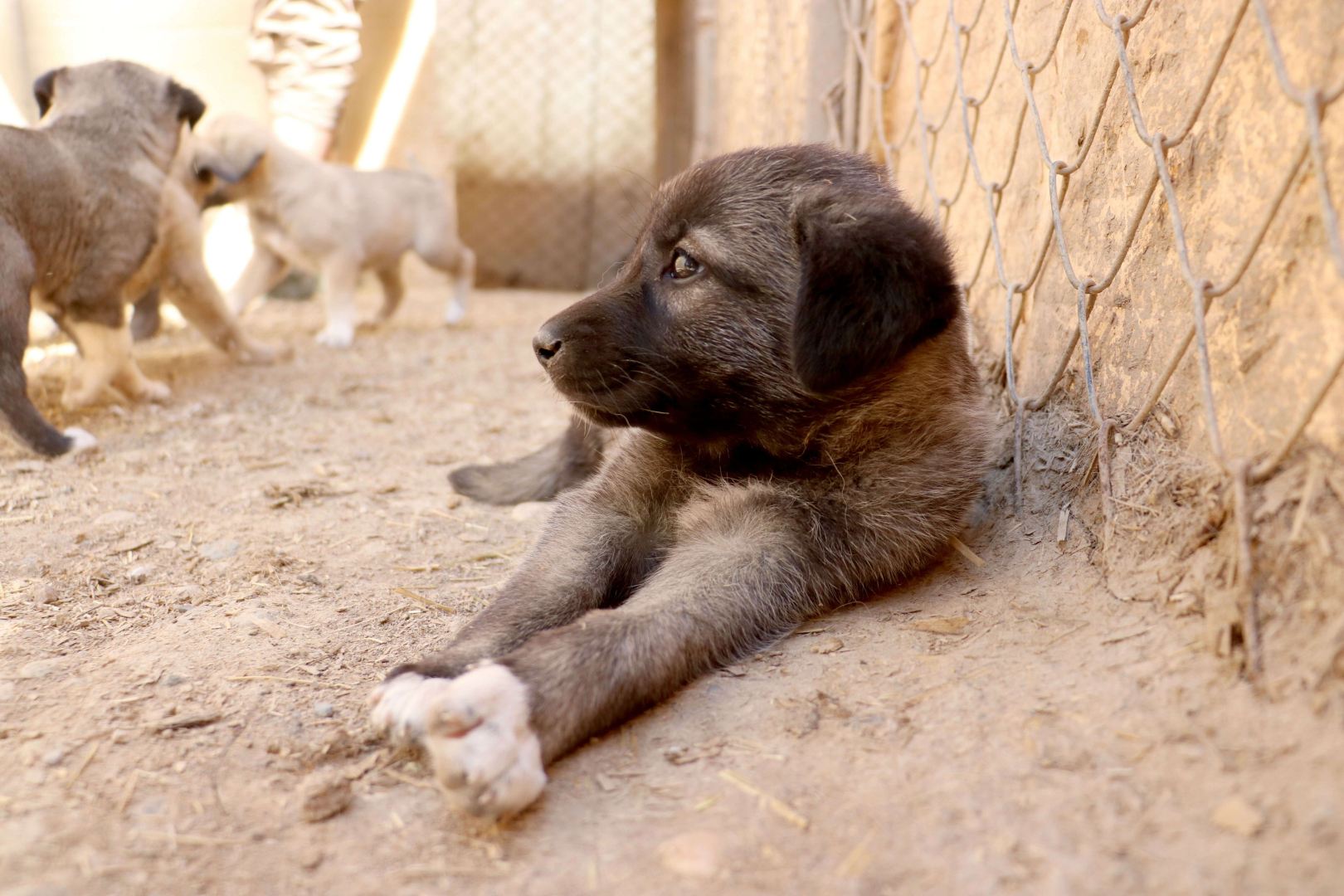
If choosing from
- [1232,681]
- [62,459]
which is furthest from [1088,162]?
[62,459]

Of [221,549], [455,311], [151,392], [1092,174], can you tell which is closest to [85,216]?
[151,392]

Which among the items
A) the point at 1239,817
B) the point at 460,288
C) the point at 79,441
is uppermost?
the point at 1239,817

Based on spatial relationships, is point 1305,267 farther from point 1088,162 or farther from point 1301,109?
point 1088,162

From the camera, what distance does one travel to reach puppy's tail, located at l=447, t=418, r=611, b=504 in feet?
10.7

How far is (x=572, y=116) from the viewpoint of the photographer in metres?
9.45

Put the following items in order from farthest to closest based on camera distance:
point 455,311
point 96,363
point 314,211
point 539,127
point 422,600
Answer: point 539,127
point 455,311
point 314,211
point 96,363
point 422,600

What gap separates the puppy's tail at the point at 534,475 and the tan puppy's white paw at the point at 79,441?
1452 millimetres

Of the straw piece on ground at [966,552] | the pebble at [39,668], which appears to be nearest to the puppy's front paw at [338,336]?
the pebble at [39,668]

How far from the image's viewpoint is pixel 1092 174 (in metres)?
2.39

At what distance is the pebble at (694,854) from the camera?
55.2 inches

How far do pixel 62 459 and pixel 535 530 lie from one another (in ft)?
6.17

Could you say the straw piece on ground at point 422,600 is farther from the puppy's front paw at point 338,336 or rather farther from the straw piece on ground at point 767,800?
the puppy's front paw at point 338,336

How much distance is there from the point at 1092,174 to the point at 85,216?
3.91 m

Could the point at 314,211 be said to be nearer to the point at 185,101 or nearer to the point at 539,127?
the point at 185,101
